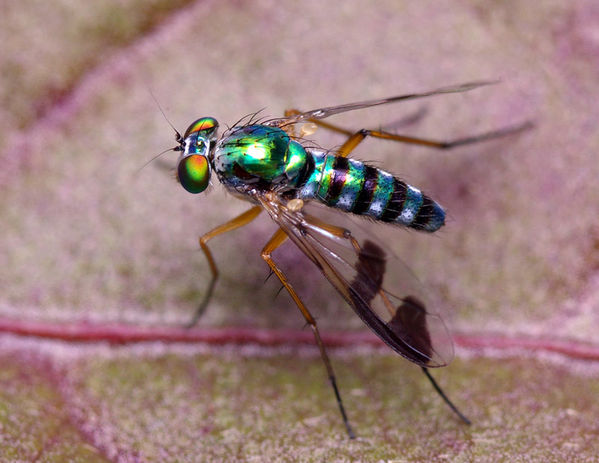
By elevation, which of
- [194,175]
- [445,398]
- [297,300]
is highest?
[194,175]

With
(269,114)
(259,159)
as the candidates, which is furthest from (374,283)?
(269,114)

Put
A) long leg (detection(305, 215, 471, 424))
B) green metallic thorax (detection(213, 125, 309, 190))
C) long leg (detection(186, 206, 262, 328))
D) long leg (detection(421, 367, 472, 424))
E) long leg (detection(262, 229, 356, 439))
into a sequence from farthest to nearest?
long leg (detection(186, 206, 262, 328)) < green metallic thorax (detection(213, 125, 309, 190)) < long leg (detection(262, 229, 356, 439)) < long leg (detection(305, 215, 471, 424)) < long leg (detection(421, 367, 472, 424))

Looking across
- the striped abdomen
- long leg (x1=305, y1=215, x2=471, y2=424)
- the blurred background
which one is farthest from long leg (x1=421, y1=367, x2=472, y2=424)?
the striped abdomen

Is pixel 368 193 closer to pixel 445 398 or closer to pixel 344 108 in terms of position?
pixel 344 108

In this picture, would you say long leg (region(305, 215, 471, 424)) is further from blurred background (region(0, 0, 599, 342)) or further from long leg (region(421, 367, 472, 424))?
blurred background (region(0, 0, 599, 342))

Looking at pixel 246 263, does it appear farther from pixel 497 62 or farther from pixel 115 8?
pixel 497 62

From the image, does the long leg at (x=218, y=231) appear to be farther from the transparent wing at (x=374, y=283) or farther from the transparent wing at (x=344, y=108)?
the transparent wing at (x=344, y=108)

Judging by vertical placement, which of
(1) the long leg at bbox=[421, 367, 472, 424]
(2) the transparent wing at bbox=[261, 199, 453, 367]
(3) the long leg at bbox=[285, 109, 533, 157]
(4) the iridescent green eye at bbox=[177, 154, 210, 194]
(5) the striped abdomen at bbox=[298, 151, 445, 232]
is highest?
(3) the long leg at bbox=[285, 109, 533, 157]
